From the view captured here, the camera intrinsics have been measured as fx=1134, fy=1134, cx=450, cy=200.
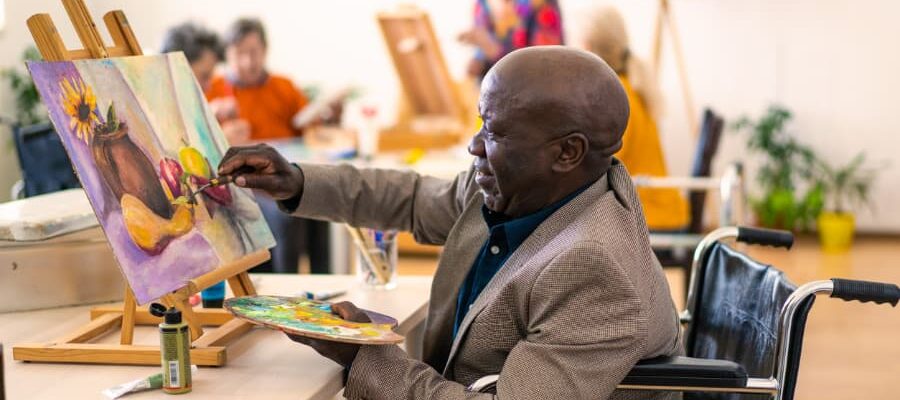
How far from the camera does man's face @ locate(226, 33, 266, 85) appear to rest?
5156 millimetres

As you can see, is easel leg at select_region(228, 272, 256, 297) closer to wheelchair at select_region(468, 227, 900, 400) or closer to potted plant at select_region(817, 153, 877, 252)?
wheelchair at select_region(468, 227, 900, 400)

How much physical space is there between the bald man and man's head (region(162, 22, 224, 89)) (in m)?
3.03

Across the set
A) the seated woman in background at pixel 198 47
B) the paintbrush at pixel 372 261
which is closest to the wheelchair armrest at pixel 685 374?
the paintbrush at pixel 372 261

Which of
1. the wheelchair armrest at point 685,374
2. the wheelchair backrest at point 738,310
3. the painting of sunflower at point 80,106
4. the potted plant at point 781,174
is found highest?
the painting of sunflower at point 80,106

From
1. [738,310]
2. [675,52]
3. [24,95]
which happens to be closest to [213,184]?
[738,310]

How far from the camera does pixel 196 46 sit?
4.52m

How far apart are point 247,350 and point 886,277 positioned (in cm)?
416

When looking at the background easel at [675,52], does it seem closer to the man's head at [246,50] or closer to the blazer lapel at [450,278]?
the man's head at [246,50]

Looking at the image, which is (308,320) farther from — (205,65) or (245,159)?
(205,65)

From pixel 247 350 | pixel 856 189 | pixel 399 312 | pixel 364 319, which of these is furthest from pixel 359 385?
pixel 856 189

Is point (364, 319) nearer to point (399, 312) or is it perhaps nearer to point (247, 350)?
point (247, 350)

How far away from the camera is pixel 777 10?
20.6 feet

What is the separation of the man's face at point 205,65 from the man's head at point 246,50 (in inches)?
21.8

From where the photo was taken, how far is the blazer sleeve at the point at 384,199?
1.90 m
